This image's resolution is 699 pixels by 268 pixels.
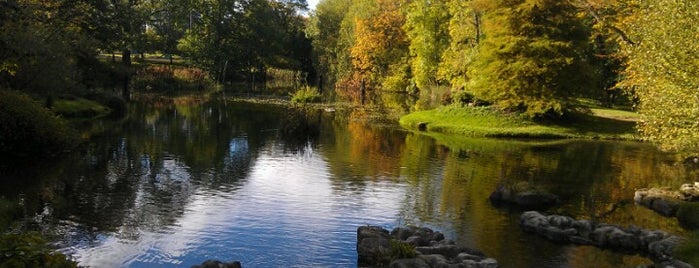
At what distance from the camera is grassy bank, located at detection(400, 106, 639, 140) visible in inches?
1923

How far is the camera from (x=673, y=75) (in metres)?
24.4

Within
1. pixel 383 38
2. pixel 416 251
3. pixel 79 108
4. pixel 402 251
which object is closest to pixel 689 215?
pixel 416 251

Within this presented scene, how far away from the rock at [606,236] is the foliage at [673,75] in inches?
244

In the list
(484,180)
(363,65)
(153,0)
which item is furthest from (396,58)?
(484,180)

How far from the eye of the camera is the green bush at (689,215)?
73.8 ft

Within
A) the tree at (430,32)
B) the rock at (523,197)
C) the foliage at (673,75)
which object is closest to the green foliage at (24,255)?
the rock at (523,197)

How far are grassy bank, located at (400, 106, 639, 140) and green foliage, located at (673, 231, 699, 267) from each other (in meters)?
30.4

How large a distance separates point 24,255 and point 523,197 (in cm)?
1977

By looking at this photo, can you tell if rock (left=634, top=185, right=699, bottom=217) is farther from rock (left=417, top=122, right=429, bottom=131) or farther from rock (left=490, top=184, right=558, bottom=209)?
rock (left=417, top=122, right=429, bottom=131)

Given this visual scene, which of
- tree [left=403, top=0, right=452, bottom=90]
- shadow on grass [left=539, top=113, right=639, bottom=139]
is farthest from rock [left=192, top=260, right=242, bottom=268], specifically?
tree [left=403, top=0, right=452, bottom=90]

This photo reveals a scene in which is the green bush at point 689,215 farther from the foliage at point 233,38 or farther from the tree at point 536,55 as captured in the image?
the foliage at point 233,38

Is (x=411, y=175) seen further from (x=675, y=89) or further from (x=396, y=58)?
(x=396, y=58)

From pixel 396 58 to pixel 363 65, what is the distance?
22.0ft

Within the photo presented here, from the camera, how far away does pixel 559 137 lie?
48688mm
